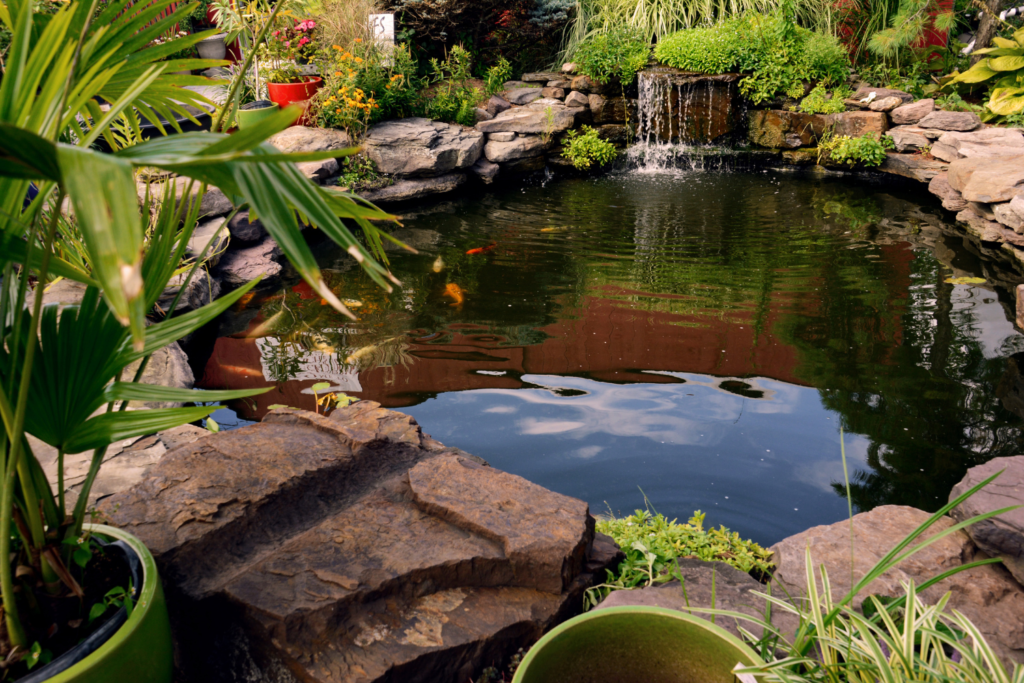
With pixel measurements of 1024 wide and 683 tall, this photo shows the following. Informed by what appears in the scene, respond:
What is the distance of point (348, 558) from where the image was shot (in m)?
1.79

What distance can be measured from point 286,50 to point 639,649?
8.20 meters

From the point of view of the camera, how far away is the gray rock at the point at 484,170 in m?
8.16

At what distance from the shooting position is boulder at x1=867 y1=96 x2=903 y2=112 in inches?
332

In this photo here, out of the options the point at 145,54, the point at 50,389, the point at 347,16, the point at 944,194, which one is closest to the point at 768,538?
the point at 50,389

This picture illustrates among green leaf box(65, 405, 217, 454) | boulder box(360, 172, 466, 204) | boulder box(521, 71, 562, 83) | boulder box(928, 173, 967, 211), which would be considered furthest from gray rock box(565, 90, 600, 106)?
green leaf box(65, 405, 217, 454)

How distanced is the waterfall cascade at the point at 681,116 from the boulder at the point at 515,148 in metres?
1.65

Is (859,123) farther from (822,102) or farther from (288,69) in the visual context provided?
(288,69)

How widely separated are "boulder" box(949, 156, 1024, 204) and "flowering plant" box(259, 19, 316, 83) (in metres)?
7.12

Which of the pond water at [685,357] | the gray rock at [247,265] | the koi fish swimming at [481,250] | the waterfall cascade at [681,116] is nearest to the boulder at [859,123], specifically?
the waterfall cascade at [681,116]

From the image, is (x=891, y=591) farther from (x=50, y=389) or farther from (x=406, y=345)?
(x=406, y=345)

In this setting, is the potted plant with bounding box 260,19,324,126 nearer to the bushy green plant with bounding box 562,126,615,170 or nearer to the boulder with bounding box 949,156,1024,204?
the bushy green plant with bounding box 562,126,615,170

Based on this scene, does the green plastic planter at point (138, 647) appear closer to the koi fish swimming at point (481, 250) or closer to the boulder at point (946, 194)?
the koi fish swimming at point (481, 250)

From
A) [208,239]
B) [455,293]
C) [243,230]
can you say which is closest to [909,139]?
[455,293]

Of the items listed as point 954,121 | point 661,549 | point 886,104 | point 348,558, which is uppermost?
point 886,104
